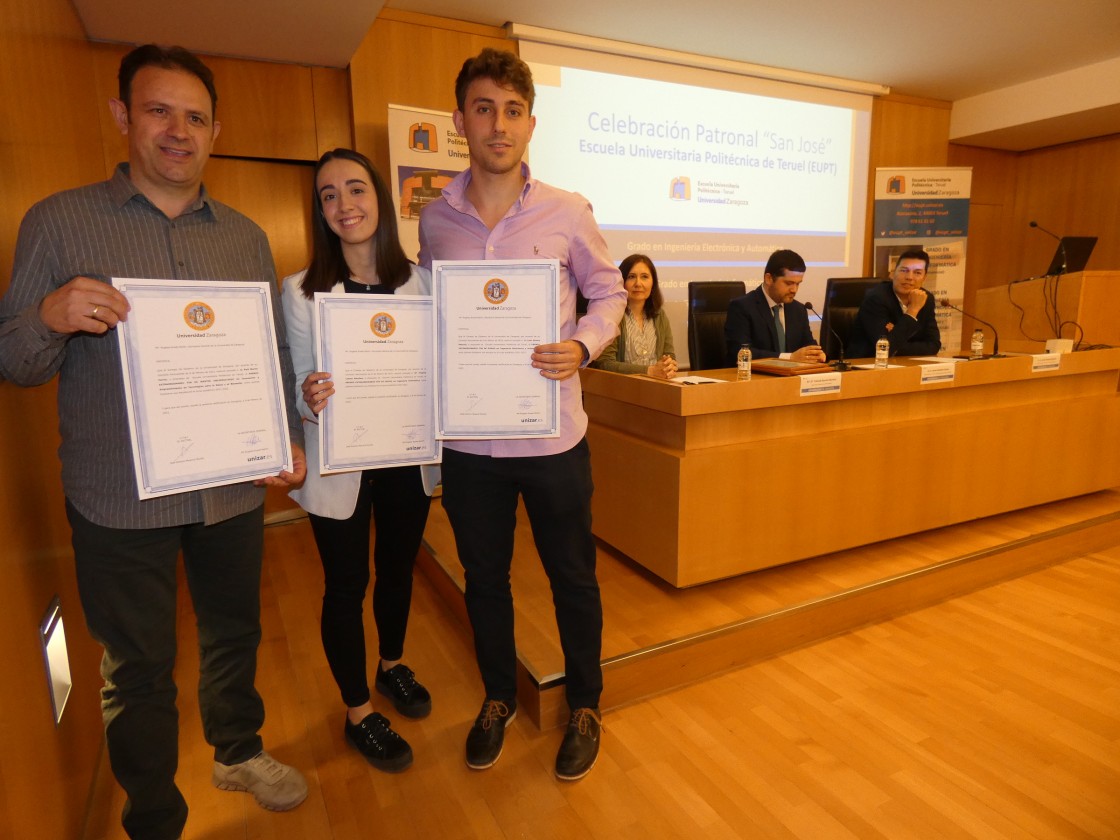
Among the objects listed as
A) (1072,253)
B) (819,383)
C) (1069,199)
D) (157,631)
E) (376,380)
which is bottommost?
(157,631)

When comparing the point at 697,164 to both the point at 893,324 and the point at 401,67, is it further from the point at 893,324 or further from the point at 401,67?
the point at 401,67

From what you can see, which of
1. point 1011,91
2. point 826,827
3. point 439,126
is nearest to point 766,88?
point 1011,91

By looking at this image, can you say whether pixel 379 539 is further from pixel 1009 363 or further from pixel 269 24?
pixel 1009 363

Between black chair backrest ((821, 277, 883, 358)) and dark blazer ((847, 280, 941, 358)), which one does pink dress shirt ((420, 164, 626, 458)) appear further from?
black chair backrest ((821, 277, 883, 358))

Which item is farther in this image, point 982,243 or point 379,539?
point 982,243

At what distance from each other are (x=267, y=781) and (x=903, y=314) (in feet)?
12.1

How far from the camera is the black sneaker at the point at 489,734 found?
170 centimetres

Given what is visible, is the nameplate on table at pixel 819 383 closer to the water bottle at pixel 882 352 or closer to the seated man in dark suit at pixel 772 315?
the water bottle at pixel 882 352

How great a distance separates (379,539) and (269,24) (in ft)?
8.71

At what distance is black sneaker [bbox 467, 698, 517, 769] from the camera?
1.70m

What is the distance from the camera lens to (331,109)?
374 cm

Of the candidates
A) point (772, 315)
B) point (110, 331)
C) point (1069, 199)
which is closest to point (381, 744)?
point (110, 331)

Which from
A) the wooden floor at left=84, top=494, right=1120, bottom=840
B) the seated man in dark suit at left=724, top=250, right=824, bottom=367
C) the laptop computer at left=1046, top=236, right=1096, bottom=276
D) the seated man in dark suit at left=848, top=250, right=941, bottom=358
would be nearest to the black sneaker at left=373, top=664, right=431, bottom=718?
the wooden floor at left=84, top=494, right=1120, bottom=840

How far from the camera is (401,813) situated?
5.18 feet
